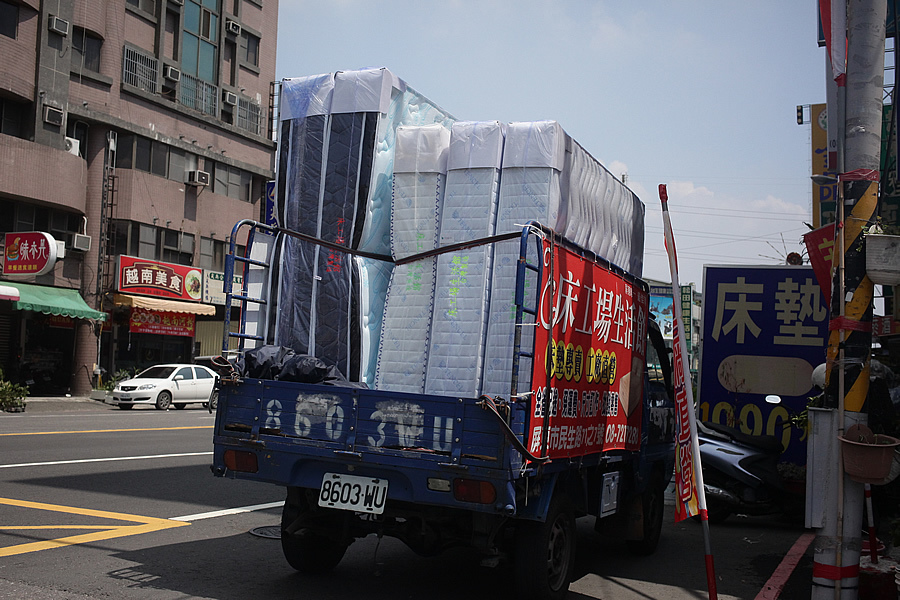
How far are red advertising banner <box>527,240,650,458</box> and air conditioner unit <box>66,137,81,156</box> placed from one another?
24.8 meters

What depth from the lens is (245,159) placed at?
35.9m

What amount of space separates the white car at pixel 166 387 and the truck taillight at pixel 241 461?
782 inches

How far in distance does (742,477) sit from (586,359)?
15.6ft

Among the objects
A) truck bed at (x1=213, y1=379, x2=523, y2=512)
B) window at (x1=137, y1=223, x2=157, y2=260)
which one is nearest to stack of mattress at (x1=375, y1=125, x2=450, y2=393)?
truck bed at (x1=213, y1=379, x2=523, y2=512)

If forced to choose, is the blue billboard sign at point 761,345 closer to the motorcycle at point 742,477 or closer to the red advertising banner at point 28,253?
the motorcycle at point 742,477

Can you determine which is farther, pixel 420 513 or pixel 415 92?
pixel 415 92

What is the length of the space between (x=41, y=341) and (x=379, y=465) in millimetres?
25878

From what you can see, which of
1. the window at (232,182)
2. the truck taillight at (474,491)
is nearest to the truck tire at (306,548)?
the truck taillight at (474,491)

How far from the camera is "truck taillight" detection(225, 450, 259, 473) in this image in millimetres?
5645

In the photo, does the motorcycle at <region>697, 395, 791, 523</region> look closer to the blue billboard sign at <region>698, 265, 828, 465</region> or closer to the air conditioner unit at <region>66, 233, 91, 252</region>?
the blue billboard sign at <region>698, 265, 828, 465</region>

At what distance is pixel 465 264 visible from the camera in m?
5.74

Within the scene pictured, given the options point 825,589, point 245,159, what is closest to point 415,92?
point 825,589

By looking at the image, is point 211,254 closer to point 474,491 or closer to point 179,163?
point 179,163

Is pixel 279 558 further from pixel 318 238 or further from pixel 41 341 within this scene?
pixel 41 341
